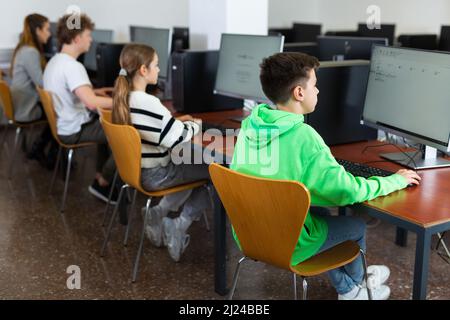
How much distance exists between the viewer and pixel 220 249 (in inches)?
97.8

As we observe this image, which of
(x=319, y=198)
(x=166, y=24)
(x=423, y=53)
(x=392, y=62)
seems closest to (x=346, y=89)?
(x=392, y=62)

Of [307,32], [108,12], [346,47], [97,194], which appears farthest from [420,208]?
[108,12]

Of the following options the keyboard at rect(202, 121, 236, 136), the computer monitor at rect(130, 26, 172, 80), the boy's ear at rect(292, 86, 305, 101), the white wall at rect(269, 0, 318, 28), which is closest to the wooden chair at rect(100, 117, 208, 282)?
the keyboard at rect(202, 121, 236, 136)

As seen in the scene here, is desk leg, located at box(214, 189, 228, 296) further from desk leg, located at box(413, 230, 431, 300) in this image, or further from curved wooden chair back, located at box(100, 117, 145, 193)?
desk leg, located at box(413, 230, 431, 300)

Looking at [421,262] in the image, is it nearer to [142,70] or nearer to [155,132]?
[155,132]

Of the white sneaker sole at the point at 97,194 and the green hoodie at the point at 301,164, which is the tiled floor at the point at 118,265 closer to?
the white sneaker sole at the point at 97,194

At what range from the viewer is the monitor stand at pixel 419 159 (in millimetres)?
2172

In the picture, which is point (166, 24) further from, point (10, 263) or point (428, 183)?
point (428, 183)

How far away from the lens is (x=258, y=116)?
1.91m

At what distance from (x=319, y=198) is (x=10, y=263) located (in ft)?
5.66

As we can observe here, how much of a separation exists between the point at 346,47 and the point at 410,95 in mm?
1299

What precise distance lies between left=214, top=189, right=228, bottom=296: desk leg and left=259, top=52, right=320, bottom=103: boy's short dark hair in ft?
2.12

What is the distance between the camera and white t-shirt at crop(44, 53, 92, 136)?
351 centimetres

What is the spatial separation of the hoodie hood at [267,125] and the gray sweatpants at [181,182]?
2.89 feet
